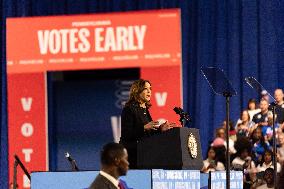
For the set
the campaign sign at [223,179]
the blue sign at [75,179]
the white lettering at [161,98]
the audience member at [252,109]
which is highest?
the white lettering at [161,98]

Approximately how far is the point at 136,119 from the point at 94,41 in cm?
779

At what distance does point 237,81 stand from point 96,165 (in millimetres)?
2947

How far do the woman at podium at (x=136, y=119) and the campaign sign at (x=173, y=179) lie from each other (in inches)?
11.9

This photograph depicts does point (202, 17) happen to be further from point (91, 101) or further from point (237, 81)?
point (91, 101)

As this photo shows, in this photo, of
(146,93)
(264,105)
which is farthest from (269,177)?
(146,93)

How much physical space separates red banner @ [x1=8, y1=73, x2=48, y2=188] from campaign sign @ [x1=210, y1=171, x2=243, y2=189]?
7823 millimetres

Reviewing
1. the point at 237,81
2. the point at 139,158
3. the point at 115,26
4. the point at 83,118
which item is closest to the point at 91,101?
the point at 83,118

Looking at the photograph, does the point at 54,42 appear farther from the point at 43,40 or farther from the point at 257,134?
the point at 257,134

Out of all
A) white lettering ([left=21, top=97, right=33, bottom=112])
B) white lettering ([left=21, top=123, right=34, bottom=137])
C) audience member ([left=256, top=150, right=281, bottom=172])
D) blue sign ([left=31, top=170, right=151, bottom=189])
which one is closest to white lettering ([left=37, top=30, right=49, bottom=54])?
white lettering ([left=21, top=97, right=33, bottom=112])

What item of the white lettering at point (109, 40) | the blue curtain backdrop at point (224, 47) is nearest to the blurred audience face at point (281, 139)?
the blue curtain backdrop at point (224, 47)

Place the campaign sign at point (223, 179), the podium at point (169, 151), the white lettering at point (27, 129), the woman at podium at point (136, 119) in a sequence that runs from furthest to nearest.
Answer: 1. the white lettering at point (27, 129)
2. the campaign sign at point (223, 179)
3. the woman at podium at point (136, 119)
4. the podium at point (169, 151)

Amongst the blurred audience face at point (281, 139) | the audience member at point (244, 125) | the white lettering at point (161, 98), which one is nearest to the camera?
the blurred audience face at point (281, 139)

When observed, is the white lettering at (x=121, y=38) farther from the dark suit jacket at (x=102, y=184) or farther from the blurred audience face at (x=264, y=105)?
the dark suit jacket at (x=102, y=184)

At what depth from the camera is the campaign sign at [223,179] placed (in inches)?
266
